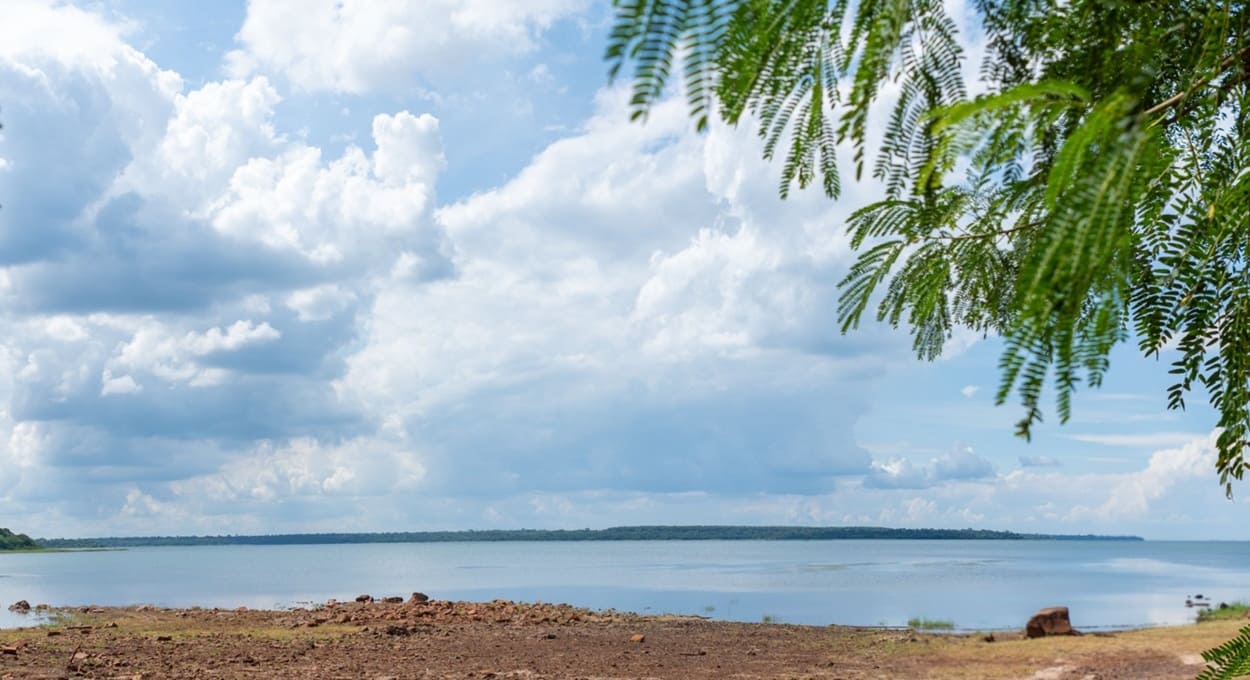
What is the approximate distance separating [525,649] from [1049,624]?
32.7 ft

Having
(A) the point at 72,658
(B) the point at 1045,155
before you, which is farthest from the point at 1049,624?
(B) the point at 1045,155

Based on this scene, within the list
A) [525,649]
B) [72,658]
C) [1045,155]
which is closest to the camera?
[1045,155]

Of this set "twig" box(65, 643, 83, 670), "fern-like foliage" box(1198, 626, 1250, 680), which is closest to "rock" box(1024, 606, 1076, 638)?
"twig" box(65, 643, 83, 670)

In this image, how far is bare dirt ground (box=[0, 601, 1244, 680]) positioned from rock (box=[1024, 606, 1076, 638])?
0.63m

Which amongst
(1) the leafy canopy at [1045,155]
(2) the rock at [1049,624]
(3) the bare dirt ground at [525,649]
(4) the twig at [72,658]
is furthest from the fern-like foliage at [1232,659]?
(2) the rock at [1049,624]

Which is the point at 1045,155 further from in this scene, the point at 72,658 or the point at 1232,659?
the point at 72,658

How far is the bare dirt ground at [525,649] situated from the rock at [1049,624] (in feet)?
2.08

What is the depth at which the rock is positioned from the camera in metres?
18.8

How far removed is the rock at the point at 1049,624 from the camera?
18.8m

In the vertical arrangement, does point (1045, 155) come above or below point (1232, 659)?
above

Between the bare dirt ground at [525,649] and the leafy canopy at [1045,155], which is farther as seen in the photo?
the bare dirt ground at [525,649]

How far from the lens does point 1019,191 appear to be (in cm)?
339

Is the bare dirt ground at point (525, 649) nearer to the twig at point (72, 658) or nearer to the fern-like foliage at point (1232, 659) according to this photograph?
the twig at point (72, 658)

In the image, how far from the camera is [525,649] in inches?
656
